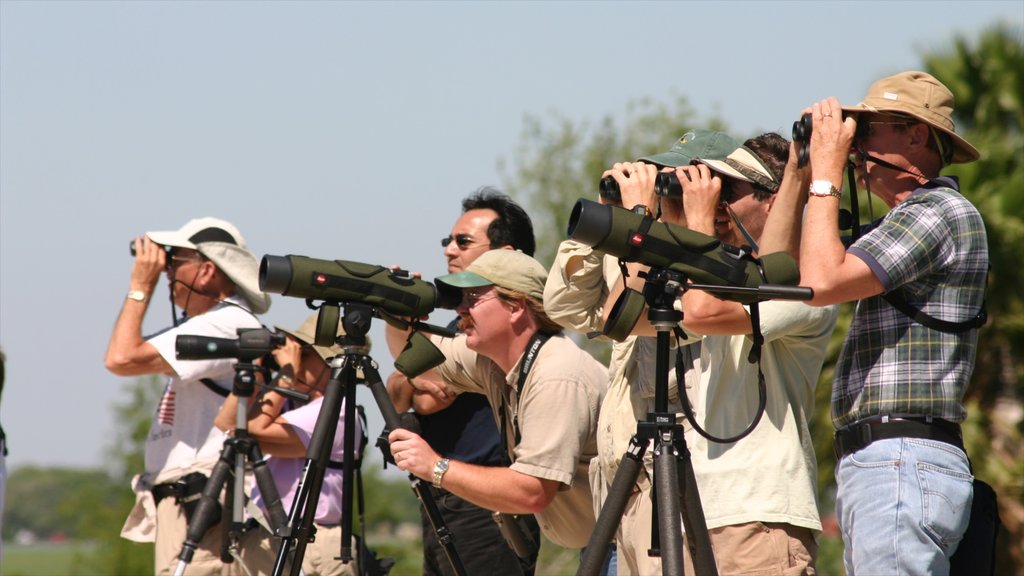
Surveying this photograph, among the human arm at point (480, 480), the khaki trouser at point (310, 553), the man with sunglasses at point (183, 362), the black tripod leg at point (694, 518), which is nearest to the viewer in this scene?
the black tripod leg at point (694, 518)

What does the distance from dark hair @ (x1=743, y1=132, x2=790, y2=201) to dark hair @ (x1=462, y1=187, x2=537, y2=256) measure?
1617mm

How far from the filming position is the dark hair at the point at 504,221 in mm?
5246

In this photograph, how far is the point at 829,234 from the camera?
305 cm

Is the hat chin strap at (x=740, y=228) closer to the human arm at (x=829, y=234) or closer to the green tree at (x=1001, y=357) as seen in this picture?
the human arm at (x=829, y=234)

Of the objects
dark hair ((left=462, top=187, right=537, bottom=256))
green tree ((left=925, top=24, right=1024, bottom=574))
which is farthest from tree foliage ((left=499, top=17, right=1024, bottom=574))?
dark hair ((left=462, top=187, right=537, bottom=256))

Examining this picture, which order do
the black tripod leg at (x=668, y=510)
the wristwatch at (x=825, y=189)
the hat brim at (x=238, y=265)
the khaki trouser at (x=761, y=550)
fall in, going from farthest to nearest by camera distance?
the hat brim at (x=238, y=265)
the khaki trouser at (x=761, y=550)
the wristwatch at (x=825, y=189)
the black tripod leg at (x=668, y=510)

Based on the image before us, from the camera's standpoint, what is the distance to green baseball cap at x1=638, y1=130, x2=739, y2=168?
143 inches

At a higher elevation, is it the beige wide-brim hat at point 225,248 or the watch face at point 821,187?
the watch face at point 821,187

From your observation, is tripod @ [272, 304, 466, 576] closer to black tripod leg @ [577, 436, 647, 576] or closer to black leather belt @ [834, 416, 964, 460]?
black tripod leg @ [577, 436, 647, 576]

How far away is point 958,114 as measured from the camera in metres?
14.6

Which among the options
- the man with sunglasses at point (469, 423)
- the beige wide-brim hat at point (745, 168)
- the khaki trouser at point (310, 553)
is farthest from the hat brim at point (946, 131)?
the khaki trouser at point (310, 553)

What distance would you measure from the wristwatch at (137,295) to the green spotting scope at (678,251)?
10.3 ft

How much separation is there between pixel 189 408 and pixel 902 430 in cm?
323

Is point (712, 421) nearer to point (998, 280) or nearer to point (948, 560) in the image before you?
point (948, 560)
